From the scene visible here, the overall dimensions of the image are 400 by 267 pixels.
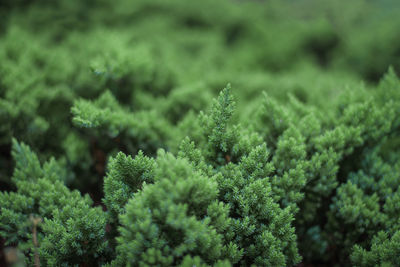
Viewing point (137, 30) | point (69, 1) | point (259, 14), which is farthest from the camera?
point (259, 14)

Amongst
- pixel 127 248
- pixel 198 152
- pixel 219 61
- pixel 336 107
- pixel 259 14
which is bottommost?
pixel 127 248

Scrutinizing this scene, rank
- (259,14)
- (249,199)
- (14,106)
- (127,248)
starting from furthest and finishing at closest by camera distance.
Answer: (259,14) → (14,106) → (249,199) → (127,248)

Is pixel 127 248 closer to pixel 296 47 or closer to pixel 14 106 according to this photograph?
pixel 14 106

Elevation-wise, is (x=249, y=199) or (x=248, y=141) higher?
(x=248, y=141)

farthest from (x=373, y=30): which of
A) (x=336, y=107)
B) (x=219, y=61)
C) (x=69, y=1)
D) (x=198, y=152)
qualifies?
(x=69, y=1)

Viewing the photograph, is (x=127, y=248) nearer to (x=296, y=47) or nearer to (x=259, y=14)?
(x=296, y=47)

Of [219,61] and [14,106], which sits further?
[219,61]
